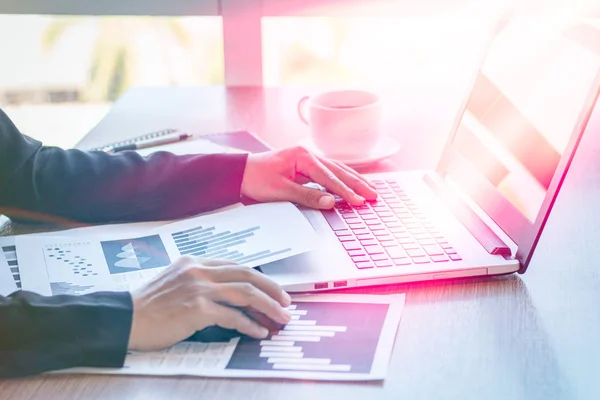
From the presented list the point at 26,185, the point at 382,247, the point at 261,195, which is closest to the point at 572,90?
the point at 382,247

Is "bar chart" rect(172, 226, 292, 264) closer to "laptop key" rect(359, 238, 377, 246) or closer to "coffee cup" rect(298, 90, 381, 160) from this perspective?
"laptop key" rect(359, 238, 377, 246)

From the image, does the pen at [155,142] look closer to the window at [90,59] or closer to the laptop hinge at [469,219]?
the laptop hinge at [469,219]

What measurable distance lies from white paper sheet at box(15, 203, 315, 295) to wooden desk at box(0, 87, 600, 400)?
0.45 ft

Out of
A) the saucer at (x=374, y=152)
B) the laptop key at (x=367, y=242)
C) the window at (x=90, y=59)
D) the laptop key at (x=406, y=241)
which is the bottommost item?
the window at (x=90, y=59)

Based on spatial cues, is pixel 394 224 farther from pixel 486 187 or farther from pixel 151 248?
pixel 151 248

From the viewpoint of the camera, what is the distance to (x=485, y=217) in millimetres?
1040

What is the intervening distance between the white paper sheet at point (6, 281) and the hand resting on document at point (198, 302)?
16 centimetres

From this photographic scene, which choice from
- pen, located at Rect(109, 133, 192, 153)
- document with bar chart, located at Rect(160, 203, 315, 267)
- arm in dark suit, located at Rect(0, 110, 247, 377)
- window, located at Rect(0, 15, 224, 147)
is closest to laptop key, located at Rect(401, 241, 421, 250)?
document with bar chart, located at Rect(160, 203, 315, 267)

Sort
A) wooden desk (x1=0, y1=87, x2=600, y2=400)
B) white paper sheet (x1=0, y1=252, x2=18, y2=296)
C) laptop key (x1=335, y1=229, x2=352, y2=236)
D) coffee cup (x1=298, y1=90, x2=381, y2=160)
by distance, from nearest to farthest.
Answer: wooden desk (x1=0, y1=87, x2=600, y2=400)
white paper sheet (x1=0, y1=252, x2=18, y2=296)
laptop key (x1=335, y1=229, x2=352, y2=236)
coffee cup (x1=298, y1=90, x2=381, y2=160)

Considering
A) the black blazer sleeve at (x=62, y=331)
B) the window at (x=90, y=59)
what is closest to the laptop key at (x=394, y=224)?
the black blazer sleeve at (x=62, y=331)

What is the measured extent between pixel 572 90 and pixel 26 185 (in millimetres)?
708

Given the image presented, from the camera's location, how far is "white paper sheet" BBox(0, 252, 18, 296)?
86cm

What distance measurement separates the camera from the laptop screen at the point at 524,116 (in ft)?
2.97

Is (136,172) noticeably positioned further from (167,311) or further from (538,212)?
(538,212)
